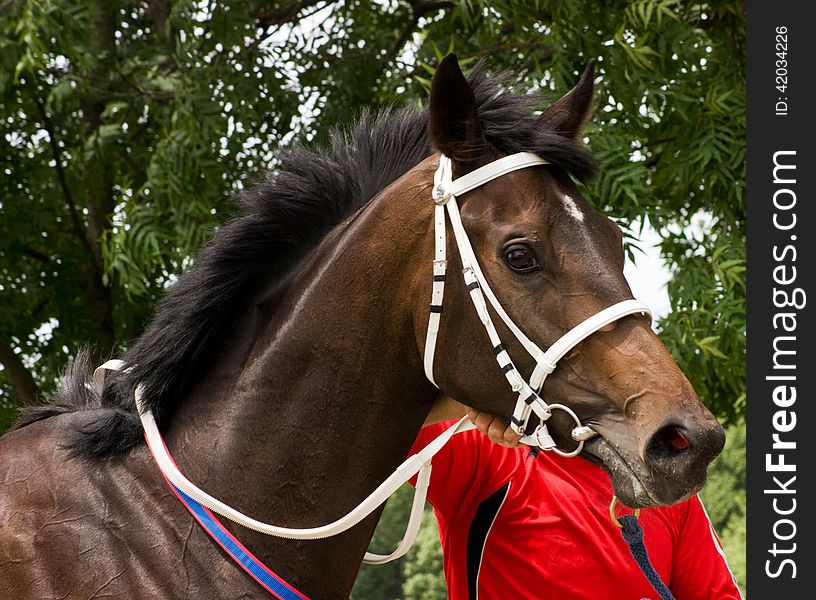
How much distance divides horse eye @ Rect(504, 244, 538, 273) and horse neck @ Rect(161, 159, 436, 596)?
21 centimetres

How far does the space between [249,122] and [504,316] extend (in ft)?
12.4

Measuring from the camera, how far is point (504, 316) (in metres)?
2.42

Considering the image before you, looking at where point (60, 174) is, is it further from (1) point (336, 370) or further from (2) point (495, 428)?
(2) point (495, 428)

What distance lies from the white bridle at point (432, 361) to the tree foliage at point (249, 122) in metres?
2.33

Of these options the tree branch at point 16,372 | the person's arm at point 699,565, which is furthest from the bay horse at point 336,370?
the tree branch at point 16,372

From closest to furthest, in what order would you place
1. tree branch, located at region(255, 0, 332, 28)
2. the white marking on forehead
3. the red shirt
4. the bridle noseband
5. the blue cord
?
1. the bridle noseband
2. the white marking on forehead
3. the blue cord
4. the red shirt
5. tree branch, located at region(255, 0, 332, 28)

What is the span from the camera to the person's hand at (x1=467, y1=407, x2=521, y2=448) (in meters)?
2.50

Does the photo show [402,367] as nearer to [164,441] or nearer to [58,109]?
[164,441]

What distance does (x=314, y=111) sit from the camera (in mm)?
6234

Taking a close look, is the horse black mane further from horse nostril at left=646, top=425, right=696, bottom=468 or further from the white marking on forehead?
horse nostril at left=646, top=425, right=696, bottom=468

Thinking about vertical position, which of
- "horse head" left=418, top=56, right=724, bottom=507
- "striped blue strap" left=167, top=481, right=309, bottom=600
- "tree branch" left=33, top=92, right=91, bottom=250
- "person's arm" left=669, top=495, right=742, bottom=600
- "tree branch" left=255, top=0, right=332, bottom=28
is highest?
"tree branch" left=255, top=0, right=332, bottom=28

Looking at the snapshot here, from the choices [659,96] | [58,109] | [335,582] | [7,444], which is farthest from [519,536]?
[58,109]

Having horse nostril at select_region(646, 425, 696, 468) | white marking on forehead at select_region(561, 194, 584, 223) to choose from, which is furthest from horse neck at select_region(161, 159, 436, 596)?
horse nostril at select_region(646, 425, 696, 468)

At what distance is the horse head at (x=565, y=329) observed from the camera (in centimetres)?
227
